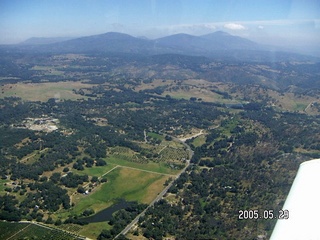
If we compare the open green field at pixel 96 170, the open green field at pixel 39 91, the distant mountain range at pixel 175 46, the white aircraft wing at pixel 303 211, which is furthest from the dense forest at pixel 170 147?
the distant mountain range at pixel 175 46

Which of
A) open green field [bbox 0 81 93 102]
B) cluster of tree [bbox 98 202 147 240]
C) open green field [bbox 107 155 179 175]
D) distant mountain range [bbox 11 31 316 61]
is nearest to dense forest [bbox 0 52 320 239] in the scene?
cluster of tree [bbox 98 202 147 240]

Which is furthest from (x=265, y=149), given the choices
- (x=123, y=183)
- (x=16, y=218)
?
(x=16, y=218)

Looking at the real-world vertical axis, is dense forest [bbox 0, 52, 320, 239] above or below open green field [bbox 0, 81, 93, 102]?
below

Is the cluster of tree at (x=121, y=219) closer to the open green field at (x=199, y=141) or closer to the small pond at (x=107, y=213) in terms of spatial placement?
the small pond at (x=107, y=213)

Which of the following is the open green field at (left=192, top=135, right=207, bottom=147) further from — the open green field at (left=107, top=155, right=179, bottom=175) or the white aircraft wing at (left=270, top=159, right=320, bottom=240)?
the white aircraft wing at (left=270, top=159, right=320, bottom=240)

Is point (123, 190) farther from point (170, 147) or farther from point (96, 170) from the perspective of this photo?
point (170, 147)

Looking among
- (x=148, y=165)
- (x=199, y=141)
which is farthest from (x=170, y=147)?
(x=148, y=165)
